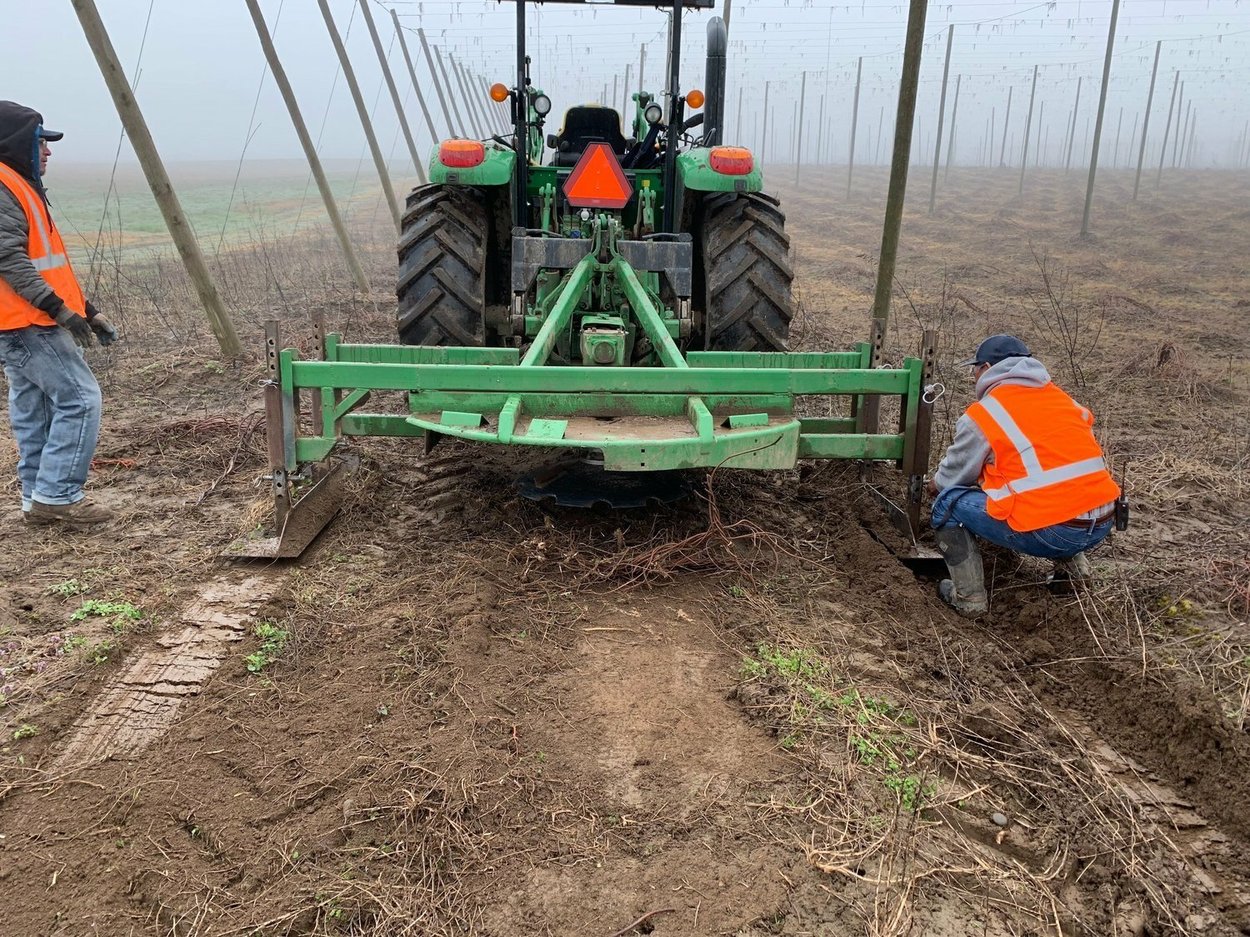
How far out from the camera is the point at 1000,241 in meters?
18.8

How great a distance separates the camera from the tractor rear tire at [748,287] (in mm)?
4859

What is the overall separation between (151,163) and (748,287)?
483cm

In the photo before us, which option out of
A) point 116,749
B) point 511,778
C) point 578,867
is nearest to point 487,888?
point 578,867

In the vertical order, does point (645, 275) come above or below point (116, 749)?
above

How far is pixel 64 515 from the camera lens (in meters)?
4.20

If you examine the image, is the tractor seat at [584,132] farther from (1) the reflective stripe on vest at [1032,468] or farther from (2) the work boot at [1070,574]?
(2) the work boot at [1070,574]

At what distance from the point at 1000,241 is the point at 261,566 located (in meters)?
18.3

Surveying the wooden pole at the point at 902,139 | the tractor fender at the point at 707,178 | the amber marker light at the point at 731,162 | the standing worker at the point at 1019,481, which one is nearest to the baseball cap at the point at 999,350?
the standing worker at the point at 1019,481

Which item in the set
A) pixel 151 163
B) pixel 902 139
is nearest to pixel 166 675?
pixel 902 139

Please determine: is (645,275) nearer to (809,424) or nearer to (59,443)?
(809,424)

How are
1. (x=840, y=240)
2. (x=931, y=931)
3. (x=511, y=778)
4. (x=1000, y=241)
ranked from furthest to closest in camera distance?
1. (x=840, y=240)
2. (x=1000, y=241)
3. (x=511, y=778)
4. (x=931, y=931)

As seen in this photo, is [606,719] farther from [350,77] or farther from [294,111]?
[350,77]

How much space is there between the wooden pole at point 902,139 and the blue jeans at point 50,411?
4269 millimetres

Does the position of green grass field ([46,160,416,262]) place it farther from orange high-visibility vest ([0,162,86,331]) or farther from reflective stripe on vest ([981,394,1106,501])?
reflective stripe on vest ([981,394,1106,501])
